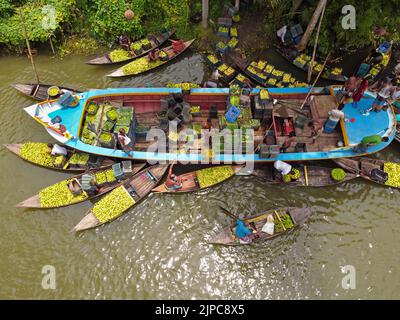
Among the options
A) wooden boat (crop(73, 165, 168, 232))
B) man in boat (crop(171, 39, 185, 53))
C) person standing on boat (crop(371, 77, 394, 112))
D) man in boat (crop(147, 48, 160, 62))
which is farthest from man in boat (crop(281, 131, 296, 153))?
man in boat (crop(147, 48, 160, 62))

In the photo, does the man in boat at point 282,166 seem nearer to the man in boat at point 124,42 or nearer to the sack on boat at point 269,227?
the sack on boat at point 269,227

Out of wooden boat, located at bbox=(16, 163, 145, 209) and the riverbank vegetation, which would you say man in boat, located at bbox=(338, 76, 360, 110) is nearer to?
the riverbank vegetation

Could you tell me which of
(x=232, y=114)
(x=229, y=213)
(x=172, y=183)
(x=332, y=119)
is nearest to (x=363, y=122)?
(x=332, y=119)

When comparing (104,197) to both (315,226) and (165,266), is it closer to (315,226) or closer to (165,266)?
(165,266)

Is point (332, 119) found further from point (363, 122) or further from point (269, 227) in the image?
point (269, 227)

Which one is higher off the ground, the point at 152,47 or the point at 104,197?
the point at 152,47
